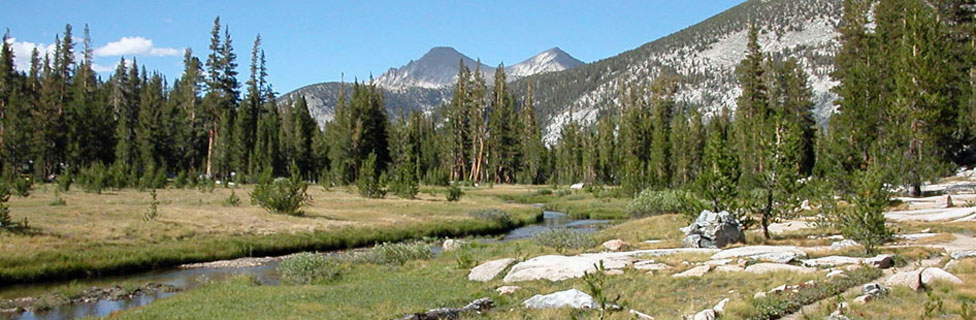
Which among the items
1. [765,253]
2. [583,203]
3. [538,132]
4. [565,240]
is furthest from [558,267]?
[538,132]

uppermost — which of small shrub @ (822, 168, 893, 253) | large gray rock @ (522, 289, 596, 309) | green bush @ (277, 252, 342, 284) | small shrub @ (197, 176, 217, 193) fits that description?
small shrub @ (197, 176, 217, 193)

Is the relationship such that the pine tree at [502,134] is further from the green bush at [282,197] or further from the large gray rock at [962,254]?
the large gray rock at [962,254]

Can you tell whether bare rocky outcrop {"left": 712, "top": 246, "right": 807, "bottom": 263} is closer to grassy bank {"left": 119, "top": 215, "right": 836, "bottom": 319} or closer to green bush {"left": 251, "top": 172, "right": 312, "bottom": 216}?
grassy bank {"left": 119, "top": 215, "right": 836, "bottom": 319}

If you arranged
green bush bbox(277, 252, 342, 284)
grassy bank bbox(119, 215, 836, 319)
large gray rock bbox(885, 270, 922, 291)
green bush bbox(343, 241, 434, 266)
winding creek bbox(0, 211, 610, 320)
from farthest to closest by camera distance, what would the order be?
1. green bush bbox(343, 241, 434, 266)
2. green bush bbox(277, 252, 342, 284)
3. winding creek bbox(0, 211, 610, 320)
4. grassy bank bbox(119, 215, 836, 319)
5. large gray rock bbox(885, 270, 922, 291)

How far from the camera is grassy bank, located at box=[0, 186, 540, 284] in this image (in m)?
23.2

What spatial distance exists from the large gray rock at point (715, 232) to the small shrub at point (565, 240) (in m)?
4.83

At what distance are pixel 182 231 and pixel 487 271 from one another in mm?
16799

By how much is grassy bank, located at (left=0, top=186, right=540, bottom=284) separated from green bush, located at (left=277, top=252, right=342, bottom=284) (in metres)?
6.70

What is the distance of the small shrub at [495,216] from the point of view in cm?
4225

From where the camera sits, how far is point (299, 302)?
1596cm

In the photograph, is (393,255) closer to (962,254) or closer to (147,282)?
(147,282)

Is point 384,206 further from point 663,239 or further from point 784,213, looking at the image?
point 784,213

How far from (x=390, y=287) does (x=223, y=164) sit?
60399mm

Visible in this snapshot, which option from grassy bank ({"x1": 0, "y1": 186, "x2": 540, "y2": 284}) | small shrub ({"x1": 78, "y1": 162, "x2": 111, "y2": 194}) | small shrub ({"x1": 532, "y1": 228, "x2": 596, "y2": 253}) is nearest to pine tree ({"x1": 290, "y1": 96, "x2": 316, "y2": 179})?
small shrub ({"x1": 78, "y1": 162, "x2": 111, "y2": 194})
